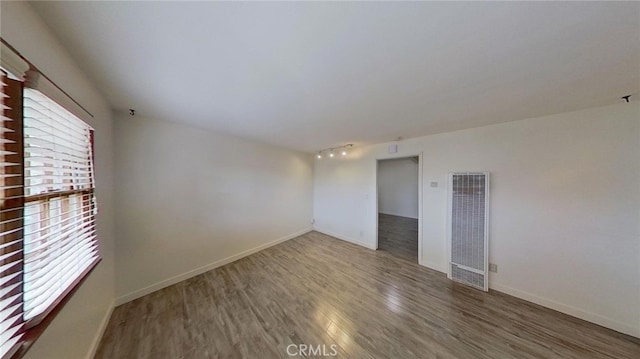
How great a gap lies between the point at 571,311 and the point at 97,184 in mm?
5295

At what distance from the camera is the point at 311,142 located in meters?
3.75

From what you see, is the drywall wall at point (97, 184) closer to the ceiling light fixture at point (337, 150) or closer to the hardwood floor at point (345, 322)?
the hardwood floor at point (345, 322)

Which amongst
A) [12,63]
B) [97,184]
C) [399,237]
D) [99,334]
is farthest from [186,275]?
[399,237]

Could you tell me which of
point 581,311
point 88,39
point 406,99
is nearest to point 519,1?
point 406,99

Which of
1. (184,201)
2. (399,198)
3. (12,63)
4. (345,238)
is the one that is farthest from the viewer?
(399,198)

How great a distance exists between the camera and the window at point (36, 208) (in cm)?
80

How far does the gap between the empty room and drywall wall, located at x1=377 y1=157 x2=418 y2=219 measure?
11.6 ft

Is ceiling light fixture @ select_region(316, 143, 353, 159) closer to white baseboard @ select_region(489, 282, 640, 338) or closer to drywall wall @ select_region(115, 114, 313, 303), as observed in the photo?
drywall wall @ select_region(115, 114, 313, 303)

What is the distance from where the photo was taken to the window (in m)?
0.80

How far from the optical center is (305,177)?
4.92 metres

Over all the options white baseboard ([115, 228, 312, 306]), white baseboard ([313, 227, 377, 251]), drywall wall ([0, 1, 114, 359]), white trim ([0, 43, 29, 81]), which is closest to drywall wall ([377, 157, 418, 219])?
white baseboard ([313, 227, 377, 251])

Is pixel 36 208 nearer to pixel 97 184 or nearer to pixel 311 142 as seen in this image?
pixel 97 184

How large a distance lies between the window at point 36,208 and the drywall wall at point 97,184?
17 centimetres

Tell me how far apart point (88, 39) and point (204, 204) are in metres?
2.31
